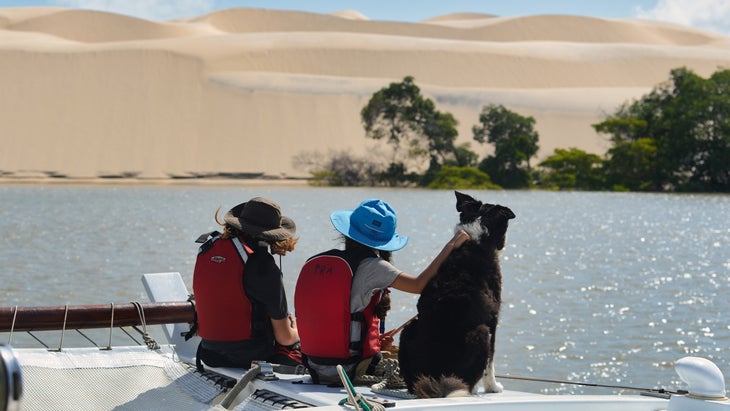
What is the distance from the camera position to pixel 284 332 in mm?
5816

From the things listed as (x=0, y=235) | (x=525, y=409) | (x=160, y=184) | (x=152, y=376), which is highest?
(x=525, y=409)

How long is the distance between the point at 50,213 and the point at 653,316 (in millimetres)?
23437

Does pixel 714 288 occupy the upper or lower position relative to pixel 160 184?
upper

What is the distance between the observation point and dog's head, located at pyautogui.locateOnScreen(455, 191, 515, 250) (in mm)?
5043

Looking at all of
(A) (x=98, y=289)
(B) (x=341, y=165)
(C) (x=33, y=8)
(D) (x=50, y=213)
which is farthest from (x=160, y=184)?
(C) (x=33, y=8)

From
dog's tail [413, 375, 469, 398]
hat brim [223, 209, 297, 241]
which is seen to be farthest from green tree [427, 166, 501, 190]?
dog's tail [413, 375, 469, 398]

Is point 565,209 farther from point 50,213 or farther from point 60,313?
point 60,313

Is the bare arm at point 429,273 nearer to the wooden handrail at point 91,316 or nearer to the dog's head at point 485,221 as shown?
the dog's head at point 485,221

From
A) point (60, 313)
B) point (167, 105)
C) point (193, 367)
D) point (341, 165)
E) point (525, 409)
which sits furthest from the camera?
point (167, 105)

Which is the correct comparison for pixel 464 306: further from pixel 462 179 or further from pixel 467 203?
pixel 462 179

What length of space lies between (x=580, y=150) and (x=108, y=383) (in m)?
52.4

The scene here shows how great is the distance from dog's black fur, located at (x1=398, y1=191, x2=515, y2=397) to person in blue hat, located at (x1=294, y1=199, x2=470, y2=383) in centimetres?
15

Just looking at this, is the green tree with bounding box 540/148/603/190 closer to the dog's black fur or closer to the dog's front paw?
the dog's front paw

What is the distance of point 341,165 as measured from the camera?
6044 cm
